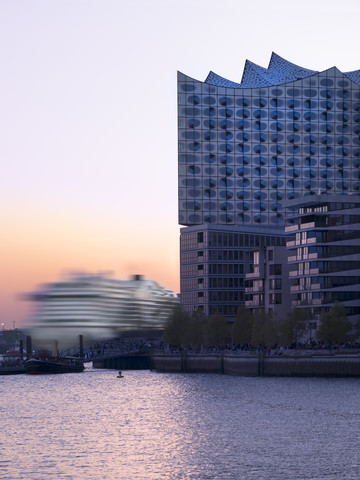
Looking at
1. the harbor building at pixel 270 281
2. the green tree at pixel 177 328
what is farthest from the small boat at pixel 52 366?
the harbor building at pixel 270 281

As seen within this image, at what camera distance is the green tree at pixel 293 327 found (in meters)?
145

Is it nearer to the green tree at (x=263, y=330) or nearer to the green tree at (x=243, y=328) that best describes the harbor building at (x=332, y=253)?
the green tree at (x=263, y=330)

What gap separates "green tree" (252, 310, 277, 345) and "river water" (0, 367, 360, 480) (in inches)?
1112

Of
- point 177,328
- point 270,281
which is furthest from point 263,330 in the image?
point 177,328

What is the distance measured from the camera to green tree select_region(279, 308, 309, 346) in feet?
475

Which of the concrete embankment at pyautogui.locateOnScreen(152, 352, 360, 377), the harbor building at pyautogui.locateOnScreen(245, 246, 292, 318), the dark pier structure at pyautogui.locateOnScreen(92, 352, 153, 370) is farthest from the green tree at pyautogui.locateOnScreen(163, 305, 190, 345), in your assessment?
the concrete embankment at pyautogui.locateOnScreen(152, 352, 360, 377)

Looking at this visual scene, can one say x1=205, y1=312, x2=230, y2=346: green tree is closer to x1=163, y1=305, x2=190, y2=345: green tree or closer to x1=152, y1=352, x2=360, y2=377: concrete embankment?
x1=163, y1=305, x2=190, y2=345: green tree

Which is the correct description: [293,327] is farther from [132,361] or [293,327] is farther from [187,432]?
[187,432]

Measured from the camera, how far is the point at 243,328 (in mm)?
164625

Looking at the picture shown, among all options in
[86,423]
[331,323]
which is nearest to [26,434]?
[86,423]

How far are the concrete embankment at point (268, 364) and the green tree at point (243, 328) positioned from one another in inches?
451

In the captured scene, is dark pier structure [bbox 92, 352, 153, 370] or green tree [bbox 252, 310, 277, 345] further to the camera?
dark pier structure [bbox 92, 352, 153, 370]

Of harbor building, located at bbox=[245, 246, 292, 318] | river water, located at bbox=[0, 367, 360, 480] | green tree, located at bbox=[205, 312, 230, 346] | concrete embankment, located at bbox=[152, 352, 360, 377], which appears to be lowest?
river water, located at bbox=[0, 367, 360, 480]

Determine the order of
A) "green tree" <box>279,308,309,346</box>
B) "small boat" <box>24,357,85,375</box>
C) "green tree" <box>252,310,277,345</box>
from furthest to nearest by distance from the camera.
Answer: "small boat" <box>24,357,85,375</box> → "green tree" <box>252,310,277,345</box> → "green tree" <box>279,308,309,346</box>
